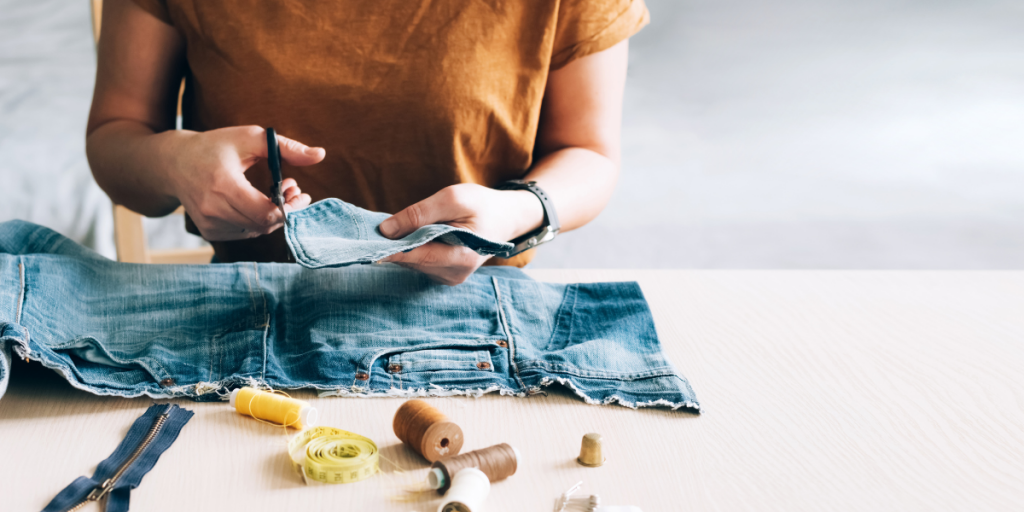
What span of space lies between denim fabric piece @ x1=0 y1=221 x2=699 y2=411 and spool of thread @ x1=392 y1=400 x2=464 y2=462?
9 cm

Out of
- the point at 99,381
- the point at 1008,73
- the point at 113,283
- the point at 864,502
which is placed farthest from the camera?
the point at 1008,73

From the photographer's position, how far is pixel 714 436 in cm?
61

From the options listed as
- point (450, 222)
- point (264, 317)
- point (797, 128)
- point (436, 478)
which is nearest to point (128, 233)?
point (264, 317)

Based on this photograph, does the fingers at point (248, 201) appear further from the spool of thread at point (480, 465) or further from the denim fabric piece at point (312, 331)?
the spool of thread at point (480, 465)

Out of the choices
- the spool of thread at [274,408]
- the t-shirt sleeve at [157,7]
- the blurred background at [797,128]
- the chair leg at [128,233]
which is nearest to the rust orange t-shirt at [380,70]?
the t-shirt sleeve at [157,7]

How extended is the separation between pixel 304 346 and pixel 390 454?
0.21m

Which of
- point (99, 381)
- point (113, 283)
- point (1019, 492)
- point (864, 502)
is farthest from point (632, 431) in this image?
point (113, 283)

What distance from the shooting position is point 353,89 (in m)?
0.99

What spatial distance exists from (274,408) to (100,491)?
5.6 inches

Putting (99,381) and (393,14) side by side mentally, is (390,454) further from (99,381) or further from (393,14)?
(393,14)

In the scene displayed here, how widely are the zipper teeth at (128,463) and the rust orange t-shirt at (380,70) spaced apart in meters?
0.51

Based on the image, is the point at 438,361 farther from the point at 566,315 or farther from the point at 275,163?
the point at 275,163

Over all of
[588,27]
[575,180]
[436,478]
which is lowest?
[436,478]

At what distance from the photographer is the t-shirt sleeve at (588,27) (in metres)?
1.01
